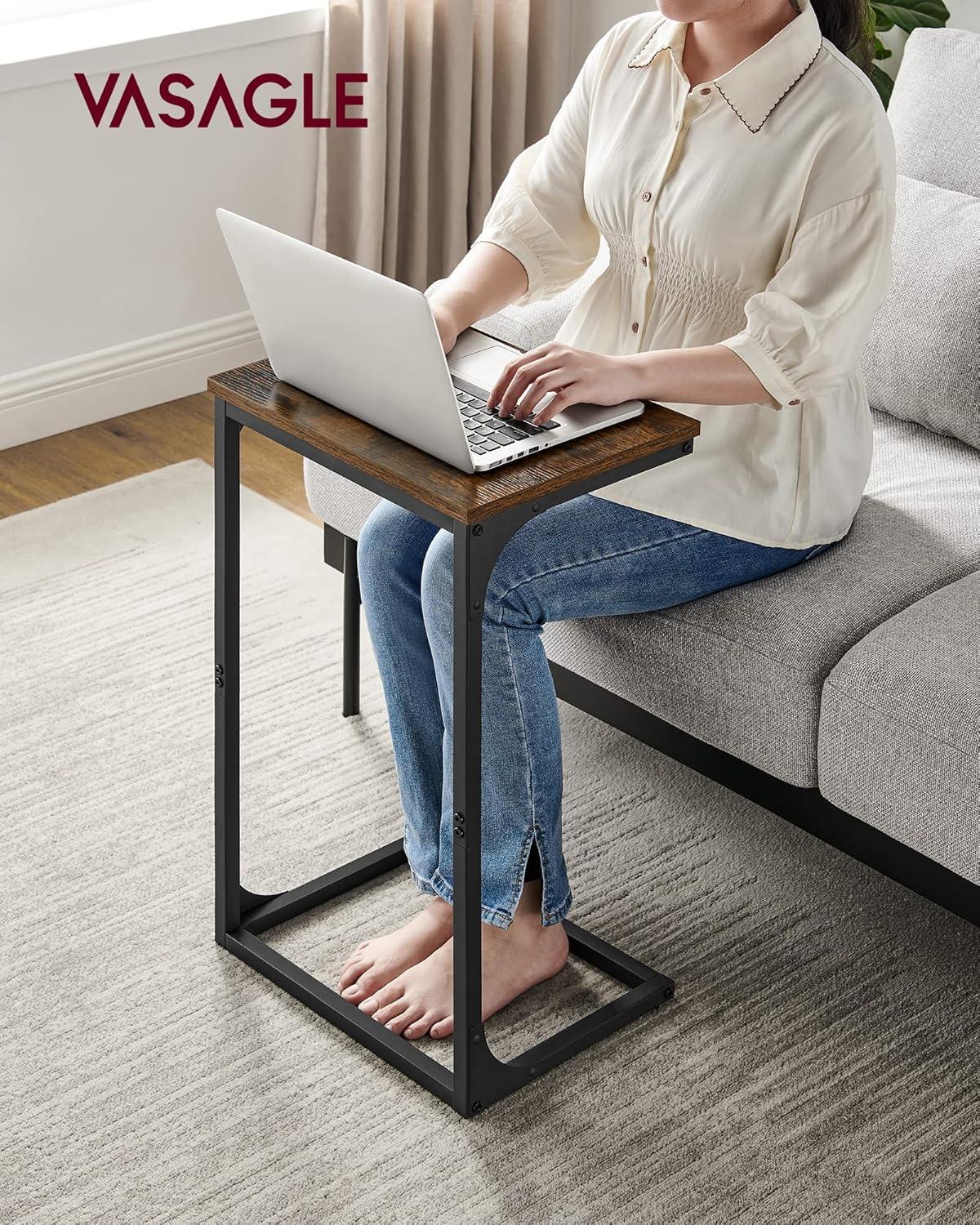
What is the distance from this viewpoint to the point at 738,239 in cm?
164

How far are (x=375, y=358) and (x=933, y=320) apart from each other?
0.92m

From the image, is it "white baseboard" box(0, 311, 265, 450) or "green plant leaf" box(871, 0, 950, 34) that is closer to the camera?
"green plant leaf" box(871, 0, 950, 34)

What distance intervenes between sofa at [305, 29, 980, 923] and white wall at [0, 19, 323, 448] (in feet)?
3.78

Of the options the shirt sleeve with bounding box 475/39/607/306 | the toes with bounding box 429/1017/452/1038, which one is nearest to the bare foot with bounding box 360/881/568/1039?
the toes with bounding box 429/1017/452/1038

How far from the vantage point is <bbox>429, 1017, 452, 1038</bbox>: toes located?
169 cm

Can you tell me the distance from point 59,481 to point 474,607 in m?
1.72

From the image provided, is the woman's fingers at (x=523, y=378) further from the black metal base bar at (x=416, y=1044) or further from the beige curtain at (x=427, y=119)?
the beige curtain at (x=427, y=119)

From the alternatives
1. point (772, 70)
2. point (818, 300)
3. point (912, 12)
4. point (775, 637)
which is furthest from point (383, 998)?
point (912, 12)

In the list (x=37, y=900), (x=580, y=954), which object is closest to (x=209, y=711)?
(x=37, y=900)

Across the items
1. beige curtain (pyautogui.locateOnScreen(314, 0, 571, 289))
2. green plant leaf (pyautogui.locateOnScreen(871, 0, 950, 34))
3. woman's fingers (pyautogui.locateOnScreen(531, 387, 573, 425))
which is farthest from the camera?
beige curtain (pyautogui.locateOnScreen(314, 0, 571, 289))

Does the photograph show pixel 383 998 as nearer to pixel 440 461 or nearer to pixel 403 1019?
pixel 403 1019

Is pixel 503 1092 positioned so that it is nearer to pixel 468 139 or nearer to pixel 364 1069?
pixel 364 1069

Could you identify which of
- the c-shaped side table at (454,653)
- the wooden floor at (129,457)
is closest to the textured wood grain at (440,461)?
the c-shaped side table at (454,653)

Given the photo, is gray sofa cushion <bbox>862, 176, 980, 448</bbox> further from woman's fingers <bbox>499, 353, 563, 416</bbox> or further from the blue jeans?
woman's fingers <bbox>499, 353, 563, 416</bbox>
